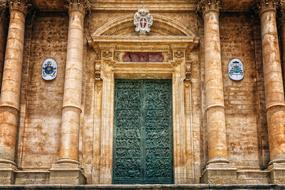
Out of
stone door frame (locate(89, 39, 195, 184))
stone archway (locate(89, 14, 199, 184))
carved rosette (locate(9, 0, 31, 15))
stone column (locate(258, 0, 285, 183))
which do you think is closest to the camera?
stone column (locate(258, 0, 285, 183))

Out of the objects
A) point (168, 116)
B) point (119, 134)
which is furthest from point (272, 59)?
point (119, 134)

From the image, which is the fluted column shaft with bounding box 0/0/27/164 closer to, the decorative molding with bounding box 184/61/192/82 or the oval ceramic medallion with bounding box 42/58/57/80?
the oval ceramic medallion with bounding box 42/58/57/80

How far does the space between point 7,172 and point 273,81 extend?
875 cm

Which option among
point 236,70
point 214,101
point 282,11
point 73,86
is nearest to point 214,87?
point 214,101

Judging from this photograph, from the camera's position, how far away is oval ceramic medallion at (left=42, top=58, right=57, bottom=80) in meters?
19.9

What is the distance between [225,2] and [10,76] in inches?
301

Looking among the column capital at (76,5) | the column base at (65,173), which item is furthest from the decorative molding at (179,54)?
the column base at (65,173)

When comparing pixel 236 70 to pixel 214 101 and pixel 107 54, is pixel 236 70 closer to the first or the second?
pixel 214 101

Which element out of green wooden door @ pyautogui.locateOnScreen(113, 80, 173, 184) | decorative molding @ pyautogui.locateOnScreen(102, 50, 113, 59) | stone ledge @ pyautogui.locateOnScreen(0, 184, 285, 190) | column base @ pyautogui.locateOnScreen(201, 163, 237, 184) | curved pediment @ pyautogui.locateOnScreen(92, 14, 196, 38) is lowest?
→ stone ledge @ pyautogui.locateOnScreen(0, 184, 285, 190)

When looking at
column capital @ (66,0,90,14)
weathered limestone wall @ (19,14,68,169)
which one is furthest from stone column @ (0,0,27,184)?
column capital @ (66,0,90,14)

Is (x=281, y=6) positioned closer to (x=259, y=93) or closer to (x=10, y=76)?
(x=259, y=93)

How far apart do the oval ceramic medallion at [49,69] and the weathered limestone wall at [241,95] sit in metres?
5.78

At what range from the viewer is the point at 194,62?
20.2 m

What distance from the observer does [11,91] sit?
18.6m
